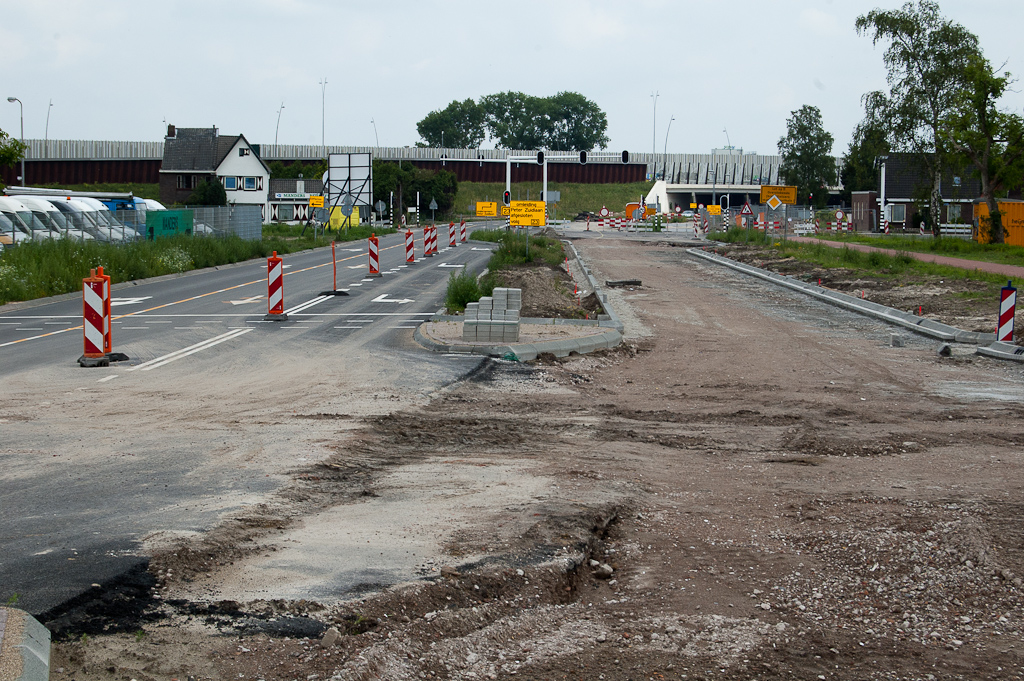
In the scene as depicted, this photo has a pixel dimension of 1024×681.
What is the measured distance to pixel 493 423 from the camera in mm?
10641

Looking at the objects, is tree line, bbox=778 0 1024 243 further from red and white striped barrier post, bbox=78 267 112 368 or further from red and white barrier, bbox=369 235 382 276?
red and white striped barrier post, bbox=78 267 112 368

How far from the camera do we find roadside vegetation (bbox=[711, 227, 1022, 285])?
93.6 ft

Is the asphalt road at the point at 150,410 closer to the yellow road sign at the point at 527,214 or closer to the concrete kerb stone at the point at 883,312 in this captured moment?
the yellow road sign at the point at 527,214

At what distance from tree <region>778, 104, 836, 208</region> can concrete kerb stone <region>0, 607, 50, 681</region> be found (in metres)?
114

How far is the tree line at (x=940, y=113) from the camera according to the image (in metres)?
43.5

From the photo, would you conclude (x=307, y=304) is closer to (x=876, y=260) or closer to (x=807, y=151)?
(x=876, y=260)

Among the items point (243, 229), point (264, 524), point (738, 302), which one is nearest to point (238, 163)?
point (243, 229)

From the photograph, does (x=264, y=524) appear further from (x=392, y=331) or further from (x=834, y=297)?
(x=834, y=297)

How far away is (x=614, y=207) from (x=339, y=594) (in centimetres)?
12698

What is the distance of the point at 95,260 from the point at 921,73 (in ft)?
138

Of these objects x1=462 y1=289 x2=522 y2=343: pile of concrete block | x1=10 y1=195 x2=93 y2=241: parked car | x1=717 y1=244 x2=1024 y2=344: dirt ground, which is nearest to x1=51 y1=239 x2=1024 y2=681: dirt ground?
x1=462 y1=289 x2=522 y2=343: pile of concrete block

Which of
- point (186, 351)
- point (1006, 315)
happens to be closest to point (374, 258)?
point (186, 351)

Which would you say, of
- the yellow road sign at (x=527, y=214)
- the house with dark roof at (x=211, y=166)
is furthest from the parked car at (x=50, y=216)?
the house with dark roof at (x=211, y=166)

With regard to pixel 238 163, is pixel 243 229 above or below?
below
